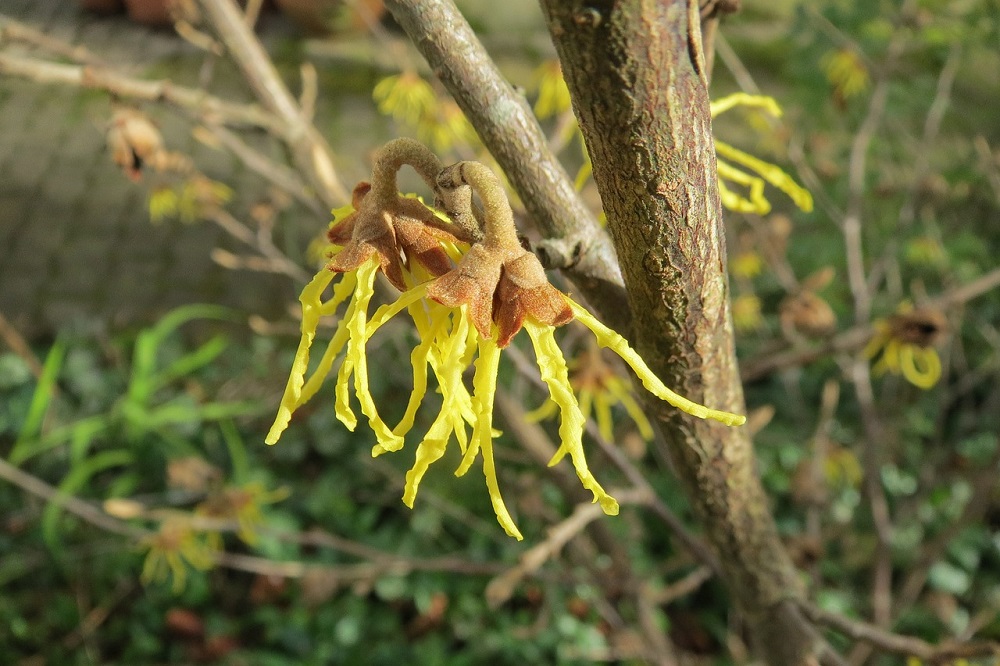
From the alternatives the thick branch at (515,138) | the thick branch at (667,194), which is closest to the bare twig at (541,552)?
the thick branch at (667,194)

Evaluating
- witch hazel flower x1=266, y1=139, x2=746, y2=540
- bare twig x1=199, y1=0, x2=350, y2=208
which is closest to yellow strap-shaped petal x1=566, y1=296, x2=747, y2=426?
witch hazel flower x1=266, y1=139, x2=746, y2=540

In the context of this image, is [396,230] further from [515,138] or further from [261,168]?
[261,168]

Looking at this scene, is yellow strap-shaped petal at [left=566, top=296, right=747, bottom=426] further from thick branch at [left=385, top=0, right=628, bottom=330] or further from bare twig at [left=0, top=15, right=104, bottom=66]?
bare twig at [left=0, top=15, right=104, bottom=66]

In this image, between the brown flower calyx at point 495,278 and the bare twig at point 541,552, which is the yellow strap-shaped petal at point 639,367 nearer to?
the brown flower calyx at point 495,278

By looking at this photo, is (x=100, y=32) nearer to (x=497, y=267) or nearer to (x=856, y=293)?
(x=856, y=293)

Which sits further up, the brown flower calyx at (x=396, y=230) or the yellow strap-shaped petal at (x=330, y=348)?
the brown flower calyx at (x=396, y=230)

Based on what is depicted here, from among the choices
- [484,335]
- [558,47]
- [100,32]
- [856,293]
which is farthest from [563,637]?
[100,32]
